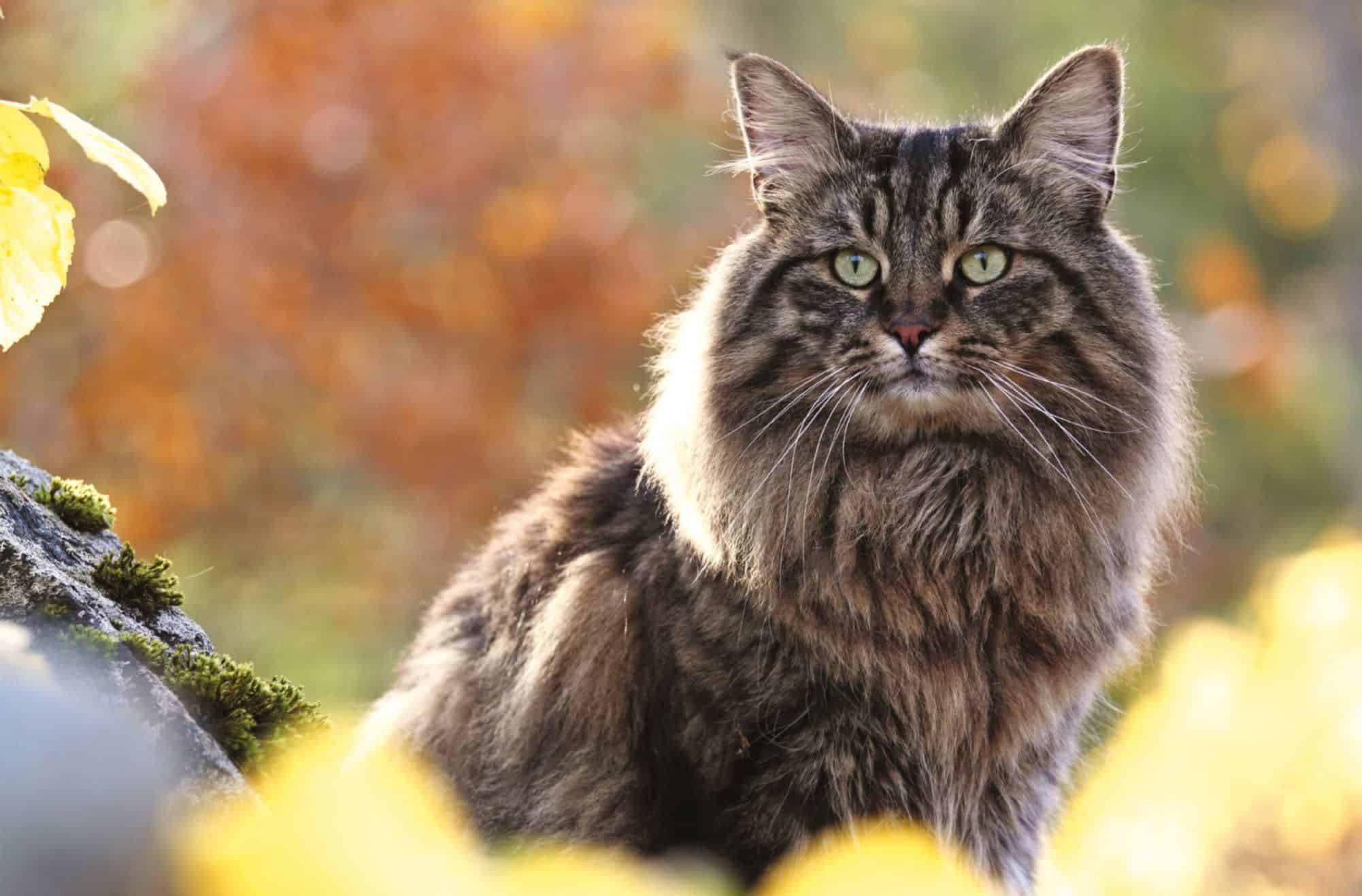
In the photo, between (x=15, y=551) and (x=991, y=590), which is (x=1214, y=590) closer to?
(x=991, y=590)

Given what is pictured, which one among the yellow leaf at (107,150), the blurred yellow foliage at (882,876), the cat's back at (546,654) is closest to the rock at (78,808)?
the blurred yellow foliage at (882,876)

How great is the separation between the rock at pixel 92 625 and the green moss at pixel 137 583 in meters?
0.01

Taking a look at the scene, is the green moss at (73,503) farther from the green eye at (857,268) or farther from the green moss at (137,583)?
the green eye at (857,268)

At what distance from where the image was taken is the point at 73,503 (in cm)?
220

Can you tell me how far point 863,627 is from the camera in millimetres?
2973

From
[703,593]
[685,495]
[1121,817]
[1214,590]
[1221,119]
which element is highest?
[1221,119]

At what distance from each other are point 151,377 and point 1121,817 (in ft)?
14.9

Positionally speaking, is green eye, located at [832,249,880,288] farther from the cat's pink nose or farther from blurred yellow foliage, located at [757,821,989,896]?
blurred yellow foliage, located at [757,821,989,896]

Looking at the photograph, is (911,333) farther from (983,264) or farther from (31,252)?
(31,252)

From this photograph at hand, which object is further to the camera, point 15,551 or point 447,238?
point 447,238

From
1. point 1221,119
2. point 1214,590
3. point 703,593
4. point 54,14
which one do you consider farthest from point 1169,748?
point 1221,119

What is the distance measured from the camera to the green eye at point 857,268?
308 cm

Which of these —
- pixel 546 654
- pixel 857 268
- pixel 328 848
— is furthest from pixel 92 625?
pixel 857 268

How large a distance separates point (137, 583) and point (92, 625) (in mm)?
255
